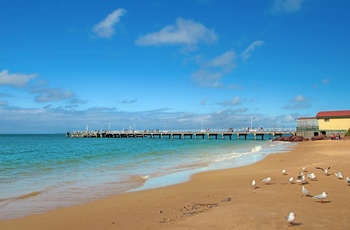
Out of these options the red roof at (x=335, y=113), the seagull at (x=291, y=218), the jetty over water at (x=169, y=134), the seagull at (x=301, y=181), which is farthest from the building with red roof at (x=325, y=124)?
the seagull at (x=291, y=218)

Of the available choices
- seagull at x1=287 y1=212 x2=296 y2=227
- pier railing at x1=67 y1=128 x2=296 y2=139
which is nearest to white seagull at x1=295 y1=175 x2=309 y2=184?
seagull at x1=287 y1=212 x2=296 y2=227

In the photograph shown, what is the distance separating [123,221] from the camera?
7.28 metres

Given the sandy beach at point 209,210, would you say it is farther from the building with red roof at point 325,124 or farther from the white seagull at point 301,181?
the building with red roof at point 325,124

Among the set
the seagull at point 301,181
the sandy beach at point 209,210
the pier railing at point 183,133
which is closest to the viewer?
the sandy beach at point 209,210

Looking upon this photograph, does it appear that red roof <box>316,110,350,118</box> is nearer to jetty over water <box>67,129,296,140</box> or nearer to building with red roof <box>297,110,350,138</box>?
building with red roof <box>297,110,350,138</box>

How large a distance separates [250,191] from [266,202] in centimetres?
187

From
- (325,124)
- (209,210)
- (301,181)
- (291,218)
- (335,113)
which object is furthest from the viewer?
(325,124)

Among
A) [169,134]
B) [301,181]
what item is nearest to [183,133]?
[169,134]

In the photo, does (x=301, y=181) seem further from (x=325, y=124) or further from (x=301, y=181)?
(x=325, y=124)

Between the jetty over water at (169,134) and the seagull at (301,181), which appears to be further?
the jetty over water at (169,134)

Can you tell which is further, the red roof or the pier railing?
the pier railing

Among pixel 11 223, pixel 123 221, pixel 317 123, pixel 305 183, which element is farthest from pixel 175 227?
pixel 317 123

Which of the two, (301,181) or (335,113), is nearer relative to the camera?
(301,181)

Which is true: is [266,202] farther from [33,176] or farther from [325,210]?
[33,176]
